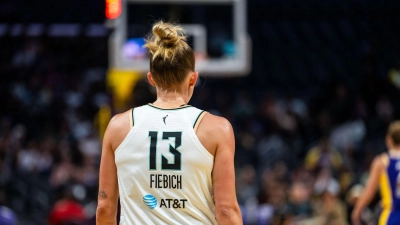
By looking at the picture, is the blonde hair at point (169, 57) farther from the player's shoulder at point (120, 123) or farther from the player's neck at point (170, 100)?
the player's shoulder at point (120, 123)

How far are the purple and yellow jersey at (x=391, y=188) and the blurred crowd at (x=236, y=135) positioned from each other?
290 cm

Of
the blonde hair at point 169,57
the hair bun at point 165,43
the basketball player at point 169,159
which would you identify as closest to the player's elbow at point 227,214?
the basketball player at point 169,159

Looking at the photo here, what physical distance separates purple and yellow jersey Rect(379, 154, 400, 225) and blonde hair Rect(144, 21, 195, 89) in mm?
4177

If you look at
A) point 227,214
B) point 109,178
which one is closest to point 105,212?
point 109,178

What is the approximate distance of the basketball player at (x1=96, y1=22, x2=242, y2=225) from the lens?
3.21 meters

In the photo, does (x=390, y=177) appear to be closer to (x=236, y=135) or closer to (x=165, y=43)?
(x=165, y=43)

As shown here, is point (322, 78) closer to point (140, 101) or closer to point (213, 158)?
point (140, 101)

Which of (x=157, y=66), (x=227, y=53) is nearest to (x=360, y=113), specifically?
(x=227, y=53)

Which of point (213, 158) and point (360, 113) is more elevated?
point (213, 158)

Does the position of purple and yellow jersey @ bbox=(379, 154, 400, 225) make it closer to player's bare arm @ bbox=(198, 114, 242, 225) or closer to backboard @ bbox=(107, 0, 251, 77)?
player's bare arm @ bbox=(198, 114, 242, 225)

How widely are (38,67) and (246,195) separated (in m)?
8.26

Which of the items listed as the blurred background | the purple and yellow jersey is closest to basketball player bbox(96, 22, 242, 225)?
the purple and yellow jersey

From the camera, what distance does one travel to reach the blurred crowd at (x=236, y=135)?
40.0 feet

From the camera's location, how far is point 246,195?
1343 centimetres
